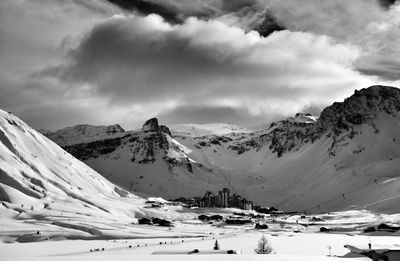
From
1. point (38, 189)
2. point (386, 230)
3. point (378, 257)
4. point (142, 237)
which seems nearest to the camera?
point (378, 257)

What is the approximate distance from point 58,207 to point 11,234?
5530 cm

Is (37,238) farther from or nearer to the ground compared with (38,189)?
nearer to the ground

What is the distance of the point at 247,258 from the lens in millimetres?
45500

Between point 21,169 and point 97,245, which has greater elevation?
point 21,169

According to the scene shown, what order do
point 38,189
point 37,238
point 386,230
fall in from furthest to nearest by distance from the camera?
point 38,189 < point 386,230 < point 37,238

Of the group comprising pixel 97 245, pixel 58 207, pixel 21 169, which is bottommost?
pixel 97 245

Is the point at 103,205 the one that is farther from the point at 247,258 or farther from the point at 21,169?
the point at 247,258

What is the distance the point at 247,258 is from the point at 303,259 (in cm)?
519

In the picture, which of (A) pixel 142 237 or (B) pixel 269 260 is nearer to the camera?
(B) pixel 269 260

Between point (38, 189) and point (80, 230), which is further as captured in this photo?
point (38, 189)

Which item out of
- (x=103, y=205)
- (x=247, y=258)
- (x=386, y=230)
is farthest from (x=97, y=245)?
(x=103, y=205)

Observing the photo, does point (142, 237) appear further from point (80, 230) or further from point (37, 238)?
point (37, 238)

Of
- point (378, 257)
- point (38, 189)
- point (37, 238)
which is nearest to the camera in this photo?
point (378, 257)

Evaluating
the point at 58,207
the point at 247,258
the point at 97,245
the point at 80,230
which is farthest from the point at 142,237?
the point at 247,258
